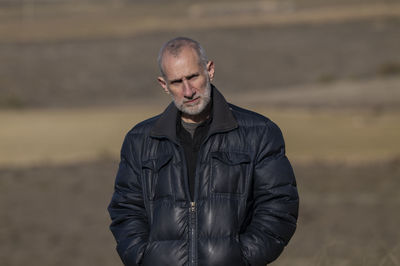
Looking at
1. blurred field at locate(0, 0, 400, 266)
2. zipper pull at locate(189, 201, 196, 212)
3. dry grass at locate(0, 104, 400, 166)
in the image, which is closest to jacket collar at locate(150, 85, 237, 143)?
zipper pull at locate(189, 201, 196, 212)

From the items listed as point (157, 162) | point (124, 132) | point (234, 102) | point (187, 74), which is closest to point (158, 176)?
point (157, 162)

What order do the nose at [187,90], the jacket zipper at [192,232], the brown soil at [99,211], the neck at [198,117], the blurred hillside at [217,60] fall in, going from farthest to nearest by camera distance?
the blurred hillside at [217,60], the brown soil at [99,211], the neck at [198,117], the nose at [187,90], the jacket zipper at [192,232]

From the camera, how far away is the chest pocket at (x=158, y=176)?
3436 mm

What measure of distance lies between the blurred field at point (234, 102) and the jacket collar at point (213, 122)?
128 centimetres

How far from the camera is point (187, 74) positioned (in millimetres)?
3498

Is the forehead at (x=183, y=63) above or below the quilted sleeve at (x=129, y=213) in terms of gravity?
above

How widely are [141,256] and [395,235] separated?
8.17 metres

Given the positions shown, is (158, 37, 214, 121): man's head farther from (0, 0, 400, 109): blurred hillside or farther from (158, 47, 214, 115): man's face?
(0, 0, 400, 109): blurred hillside

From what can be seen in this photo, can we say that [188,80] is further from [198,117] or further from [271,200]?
[271,200]

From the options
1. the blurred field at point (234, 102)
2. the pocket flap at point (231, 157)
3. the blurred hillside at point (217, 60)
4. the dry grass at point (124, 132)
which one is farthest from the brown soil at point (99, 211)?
the blurred hillside at point (217, 60)

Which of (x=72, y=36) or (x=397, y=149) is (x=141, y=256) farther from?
(x=72, y=36)

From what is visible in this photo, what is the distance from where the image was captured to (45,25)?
5628 centimetres

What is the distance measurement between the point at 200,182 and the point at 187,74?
41 cm

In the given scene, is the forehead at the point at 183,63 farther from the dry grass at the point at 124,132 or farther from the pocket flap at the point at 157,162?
the dry grass at the point at 124,132
